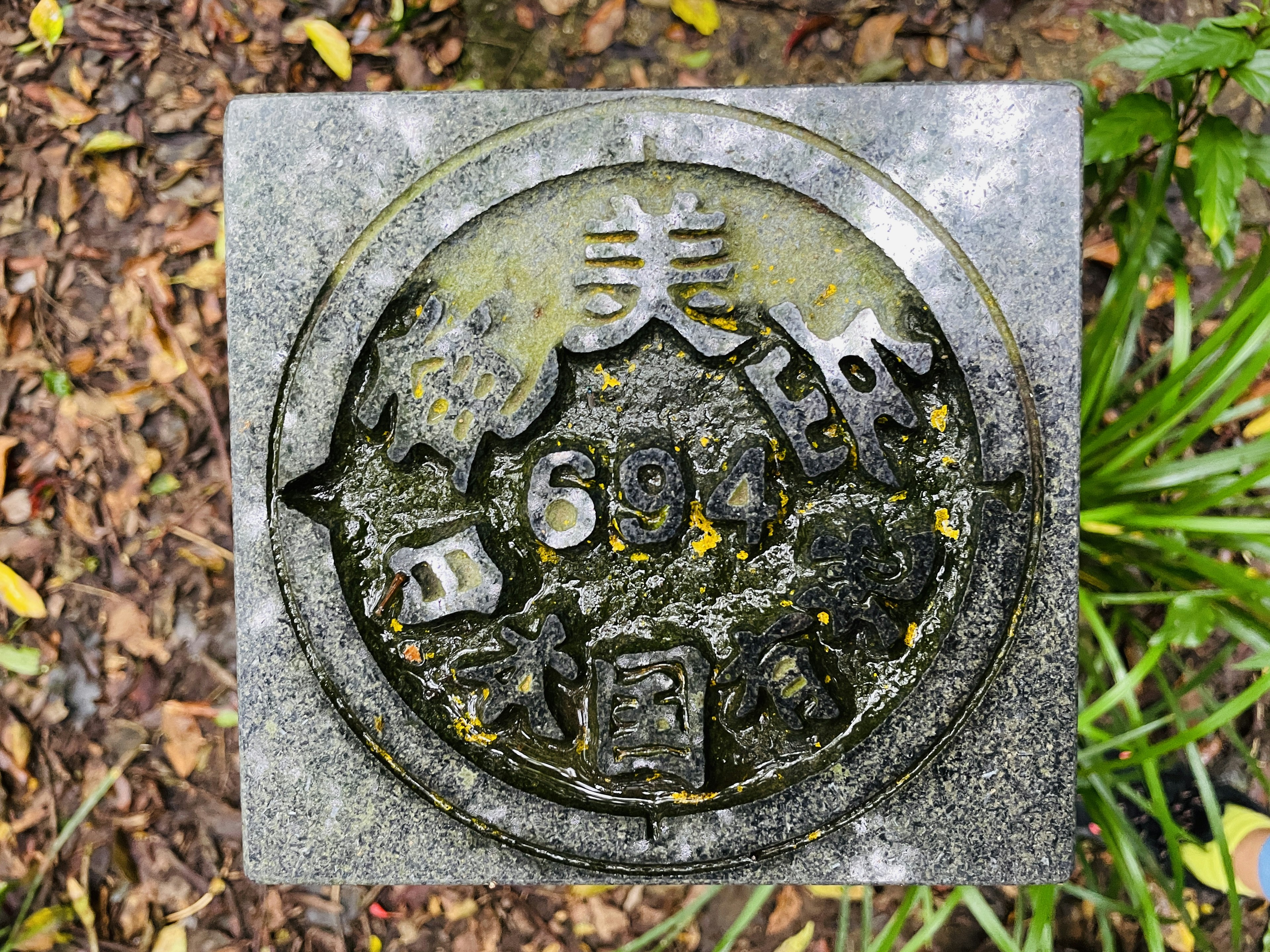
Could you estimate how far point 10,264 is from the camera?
2.35 meters

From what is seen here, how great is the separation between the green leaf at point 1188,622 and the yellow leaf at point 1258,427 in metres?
0.90

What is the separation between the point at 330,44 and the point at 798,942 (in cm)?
289

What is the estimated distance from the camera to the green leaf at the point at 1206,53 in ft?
4.87

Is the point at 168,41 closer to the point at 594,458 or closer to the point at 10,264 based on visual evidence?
the point at 10,264

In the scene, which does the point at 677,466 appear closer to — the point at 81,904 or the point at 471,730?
the point at 471,730

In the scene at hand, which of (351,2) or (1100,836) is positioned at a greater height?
(351,2)

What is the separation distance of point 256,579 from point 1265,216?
282cm

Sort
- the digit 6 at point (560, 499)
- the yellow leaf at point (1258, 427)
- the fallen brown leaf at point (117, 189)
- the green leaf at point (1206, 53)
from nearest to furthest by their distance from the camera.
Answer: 1. the green leaf at point (1206, 53)
2. the digit 6 at point (560, 499)
3. the yellow leaf at point (1258, 427)
4. the fallen brown leaf at point (117, 189)

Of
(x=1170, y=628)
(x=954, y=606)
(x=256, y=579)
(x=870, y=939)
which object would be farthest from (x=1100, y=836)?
(x=256, y=579)

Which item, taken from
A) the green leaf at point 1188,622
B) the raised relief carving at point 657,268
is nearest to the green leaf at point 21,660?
the raised relief carving at point 657,268

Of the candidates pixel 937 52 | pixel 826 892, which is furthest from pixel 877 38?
pixel 826 892

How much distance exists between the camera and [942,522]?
161 centimetres

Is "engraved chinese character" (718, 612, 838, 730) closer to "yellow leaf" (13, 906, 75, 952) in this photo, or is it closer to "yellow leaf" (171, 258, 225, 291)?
"yellow leaf" (171, 258, 225, 291)

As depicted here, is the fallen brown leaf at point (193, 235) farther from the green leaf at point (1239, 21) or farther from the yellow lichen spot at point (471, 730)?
the green leaf at point (1239, 21)
